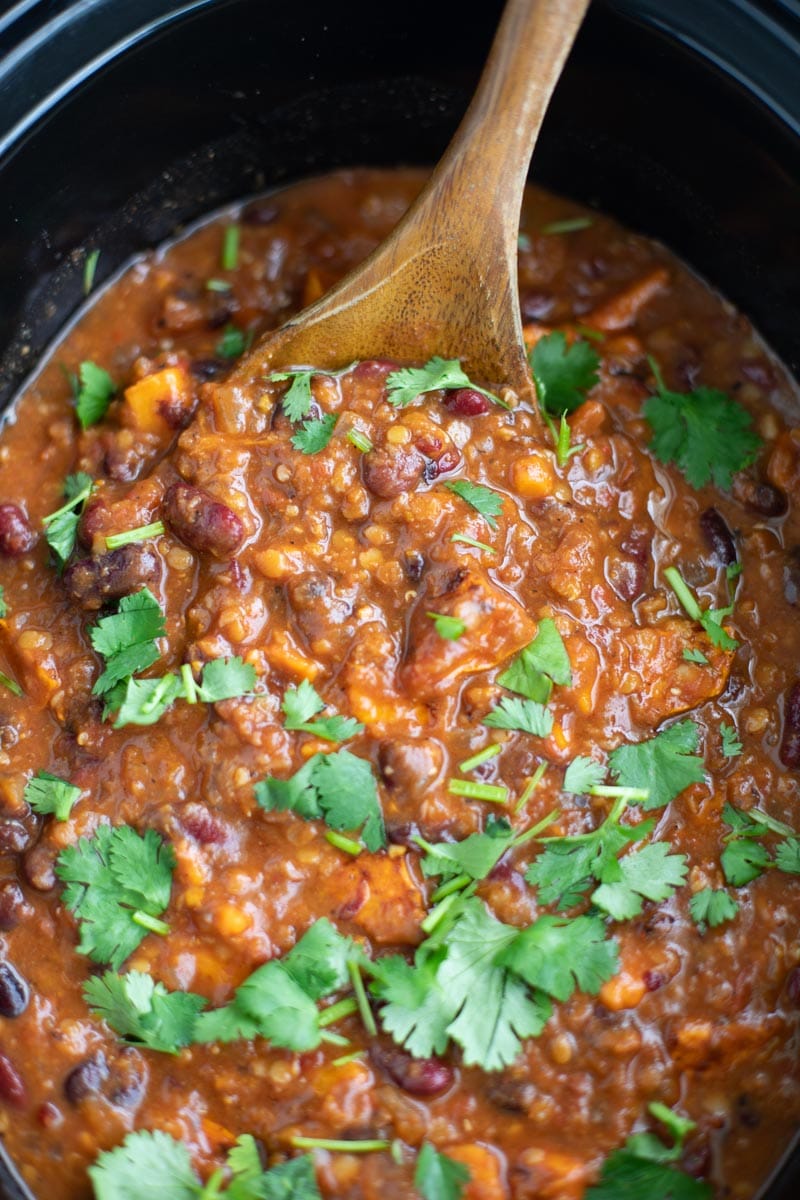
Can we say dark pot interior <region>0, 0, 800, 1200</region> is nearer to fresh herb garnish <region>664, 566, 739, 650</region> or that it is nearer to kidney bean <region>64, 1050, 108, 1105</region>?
kidney bean <region>64, 1050, 108, 1105</region>

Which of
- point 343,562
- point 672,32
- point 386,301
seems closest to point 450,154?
point 386,301

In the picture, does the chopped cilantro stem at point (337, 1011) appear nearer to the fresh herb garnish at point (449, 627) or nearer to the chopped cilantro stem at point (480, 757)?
the chopped cilantro stem at point (480, 757)

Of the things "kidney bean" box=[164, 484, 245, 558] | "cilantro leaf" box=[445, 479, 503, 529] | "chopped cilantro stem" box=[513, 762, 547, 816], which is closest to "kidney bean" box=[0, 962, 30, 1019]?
"kidney bean" box=[164, 484, 245, 558]

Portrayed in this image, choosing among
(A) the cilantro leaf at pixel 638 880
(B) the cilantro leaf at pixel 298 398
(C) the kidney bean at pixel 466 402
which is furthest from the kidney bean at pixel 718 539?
(B) the cilantro leaf at pixel 298 398

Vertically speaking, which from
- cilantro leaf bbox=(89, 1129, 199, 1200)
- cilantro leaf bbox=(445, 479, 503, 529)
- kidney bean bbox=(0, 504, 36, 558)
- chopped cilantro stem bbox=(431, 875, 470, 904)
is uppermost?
kidney bean bbox=(0, 504, 36, 558)

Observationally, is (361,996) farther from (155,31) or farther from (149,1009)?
(155,31)
